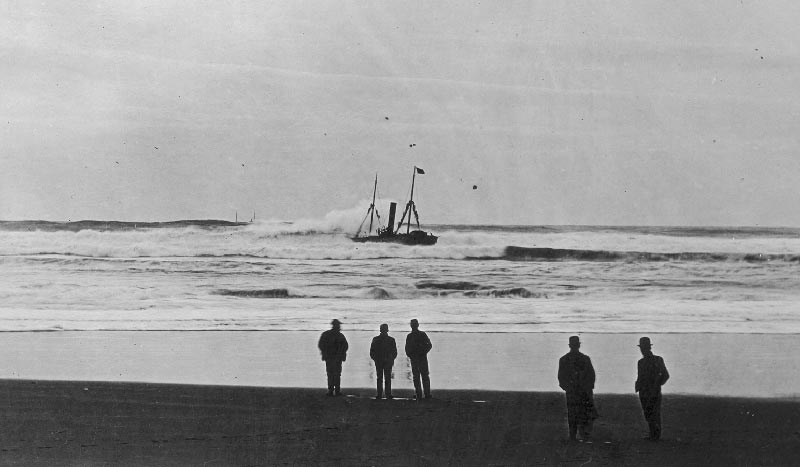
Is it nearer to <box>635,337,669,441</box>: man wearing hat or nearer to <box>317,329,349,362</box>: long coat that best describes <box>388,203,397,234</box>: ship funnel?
<box>317,329,349,362</box>: long coat

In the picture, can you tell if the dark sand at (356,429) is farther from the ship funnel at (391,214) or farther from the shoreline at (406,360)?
the ship funnel at (391,214)

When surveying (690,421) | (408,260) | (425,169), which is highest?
(425,169)

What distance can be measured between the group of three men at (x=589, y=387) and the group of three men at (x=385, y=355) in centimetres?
278

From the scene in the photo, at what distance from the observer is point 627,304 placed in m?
24.0

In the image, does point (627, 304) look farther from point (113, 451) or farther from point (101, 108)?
point (113, 451)

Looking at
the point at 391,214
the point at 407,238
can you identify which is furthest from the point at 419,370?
the point at 407,238

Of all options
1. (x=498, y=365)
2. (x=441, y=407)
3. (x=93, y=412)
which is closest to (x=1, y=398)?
(x=93, y=412)

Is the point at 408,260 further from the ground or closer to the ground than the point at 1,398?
further from the ground

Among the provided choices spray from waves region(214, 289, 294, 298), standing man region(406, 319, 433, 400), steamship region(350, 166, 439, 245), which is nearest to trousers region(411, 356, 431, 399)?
standing man region(406, 319, 433, 400)

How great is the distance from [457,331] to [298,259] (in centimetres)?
1043

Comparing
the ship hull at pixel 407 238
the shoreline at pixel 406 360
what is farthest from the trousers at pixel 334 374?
the ship hull at pixel 407 238

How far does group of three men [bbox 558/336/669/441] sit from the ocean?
1126cm

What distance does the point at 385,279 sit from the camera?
26.8 metres

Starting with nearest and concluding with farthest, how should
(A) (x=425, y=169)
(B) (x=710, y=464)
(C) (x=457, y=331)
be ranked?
1. (B) (x=710, y=464)
2. (C) (x=457, y=331)
3. (A) (x=425, y=169)
